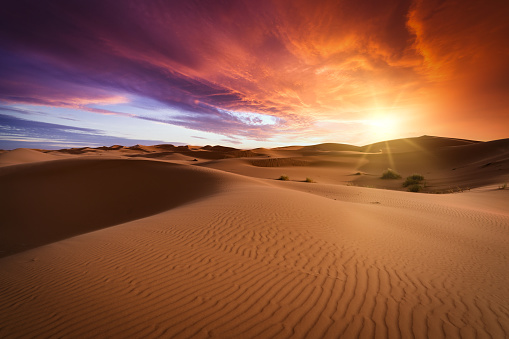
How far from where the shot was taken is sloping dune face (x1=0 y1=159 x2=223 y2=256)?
→ 9389mm

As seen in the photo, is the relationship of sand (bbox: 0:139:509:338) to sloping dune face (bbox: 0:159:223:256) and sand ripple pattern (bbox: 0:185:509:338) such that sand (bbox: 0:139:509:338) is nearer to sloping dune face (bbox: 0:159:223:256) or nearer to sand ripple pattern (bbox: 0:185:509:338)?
sand ripple pattern (bbox: 0:185:509:338)

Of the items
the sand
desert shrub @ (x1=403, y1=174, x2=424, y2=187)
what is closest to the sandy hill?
desert shrub @ (x1=403, y1=174, x2=424, y2=187)

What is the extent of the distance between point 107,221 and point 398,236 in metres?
10.8

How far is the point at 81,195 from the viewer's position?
1245 cm

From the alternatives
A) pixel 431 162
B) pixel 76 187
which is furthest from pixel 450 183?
pixel 76 187

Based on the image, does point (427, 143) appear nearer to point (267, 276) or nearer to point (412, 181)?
point (412, 181)

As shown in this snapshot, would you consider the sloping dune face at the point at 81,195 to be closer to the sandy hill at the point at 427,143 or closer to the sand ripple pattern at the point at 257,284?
the sand ripple pattern at the point at 257,284

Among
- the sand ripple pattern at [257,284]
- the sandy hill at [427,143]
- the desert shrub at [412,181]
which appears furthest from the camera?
the sandy hill at [427,143]

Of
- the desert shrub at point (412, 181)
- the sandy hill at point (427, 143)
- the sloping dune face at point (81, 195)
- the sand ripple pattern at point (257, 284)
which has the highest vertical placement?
the sandy hill at point (427, 143)

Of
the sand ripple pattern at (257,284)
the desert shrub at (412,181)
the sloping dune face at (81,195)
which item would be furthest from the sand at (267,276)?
the desert shrub at (412,181)

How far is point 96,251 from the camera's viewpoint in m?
4.59

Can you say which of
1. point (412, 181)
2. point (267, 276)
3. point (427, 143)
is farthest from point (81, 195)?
point (427, 143)

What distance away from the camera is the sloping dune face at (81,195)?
939cm

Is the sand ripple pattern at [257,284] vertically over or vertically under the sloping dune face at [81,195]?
over
